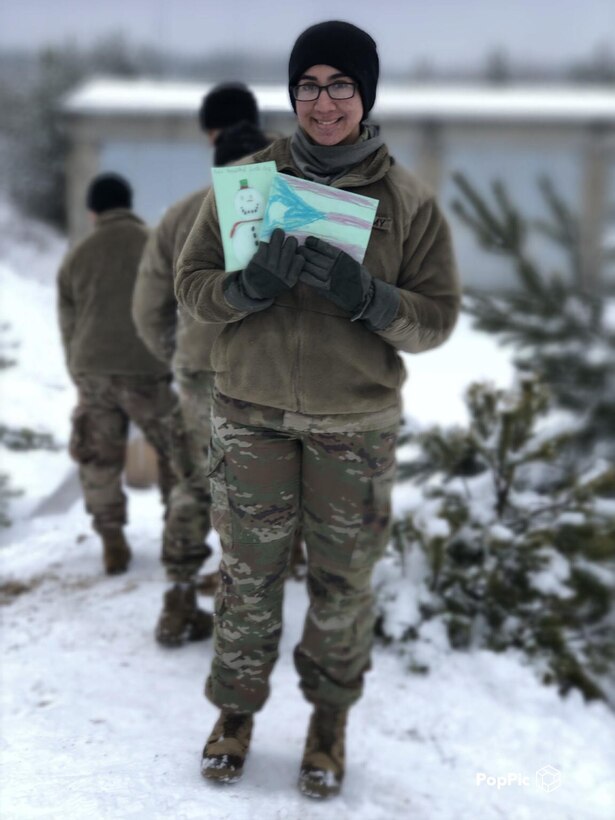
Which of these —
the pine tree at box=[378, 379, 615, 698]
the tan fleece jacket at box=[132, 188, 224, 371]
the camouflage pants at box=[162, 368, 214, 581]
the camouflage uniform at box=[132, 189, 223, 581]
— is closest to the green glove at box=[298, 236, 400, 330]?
the tan fleece jacket at box=[132, 188, 224, 371]

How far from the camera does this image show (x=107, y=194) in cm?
382

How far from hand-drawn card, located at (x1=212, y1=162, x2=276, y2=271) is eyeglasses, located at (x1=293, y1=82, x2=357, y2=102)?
0.20 m

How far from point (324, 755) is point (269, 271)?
4.99 feet

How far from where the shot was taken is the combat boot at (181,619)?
10.5ft

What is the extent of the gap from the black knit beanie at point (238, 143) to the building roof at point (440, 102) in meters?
12.5

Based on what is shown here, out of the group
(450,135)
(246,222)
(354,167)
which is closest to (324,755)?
(246,222)

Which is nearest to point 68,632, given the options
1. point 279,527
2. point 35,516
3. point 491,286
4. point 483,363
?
point 279,527

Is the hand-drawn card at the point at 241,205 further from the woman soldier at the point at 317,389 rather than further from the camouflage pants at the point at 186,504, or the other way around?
the camouflage pants at the point at 186,504

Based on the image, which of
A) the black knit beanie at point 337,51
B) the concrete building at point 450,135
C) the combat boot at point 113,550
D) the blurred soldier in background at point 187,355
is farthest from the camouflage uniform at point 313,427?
the concrete building at point 450,135

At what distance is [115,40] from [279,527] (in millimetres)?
24642

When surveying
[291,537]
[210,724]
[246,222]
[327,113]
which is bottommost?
[210,724]

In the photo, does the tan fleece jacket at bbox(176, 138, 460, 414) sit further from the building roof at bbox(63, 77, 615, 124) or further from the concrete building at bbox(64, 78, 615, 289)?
the building roof at bbox(63, 77, 615, 124)

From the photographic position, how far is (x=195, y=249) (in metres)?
2.03
